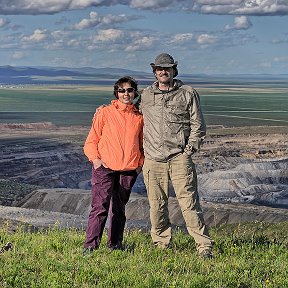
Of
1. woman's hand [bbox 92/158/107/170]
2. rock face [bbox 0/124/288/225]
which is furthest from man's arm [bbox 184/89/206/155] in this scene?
rock face [bbox 0/124/288/225]

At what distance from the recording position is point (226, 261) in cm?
718

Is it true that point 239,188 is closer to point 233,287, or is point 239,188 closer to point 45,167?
point 45,167

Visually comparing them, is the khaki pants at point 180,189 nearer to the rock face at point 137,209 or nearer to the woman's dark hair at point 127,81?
the woman's dark hair at point 127,81

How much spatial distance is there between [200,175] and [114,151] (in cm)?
3681

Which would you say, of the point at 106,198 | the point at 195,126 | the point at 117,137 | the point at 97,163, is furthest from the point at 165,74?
the point at 106,198

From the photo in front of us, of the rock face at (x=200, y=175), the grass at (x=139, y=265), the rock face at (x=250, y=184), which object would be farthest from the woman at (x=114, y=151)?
the rock face at (x=250, y=184)

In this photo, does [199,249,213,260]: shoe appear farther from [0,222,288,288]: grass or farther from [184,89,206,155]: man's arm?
[184,89,206,155]: man's arm

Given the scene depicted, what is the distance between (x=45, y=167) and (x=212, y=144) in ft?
60.8

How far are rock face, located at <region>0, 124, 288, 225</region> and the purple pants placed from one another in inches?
574

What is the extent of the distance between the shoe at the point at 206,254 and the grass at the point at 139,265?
8 cm

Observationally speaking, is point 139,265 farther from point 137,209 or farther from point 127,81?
point 137,209

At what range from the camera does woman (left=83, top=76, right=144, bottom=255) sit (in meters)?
7.29

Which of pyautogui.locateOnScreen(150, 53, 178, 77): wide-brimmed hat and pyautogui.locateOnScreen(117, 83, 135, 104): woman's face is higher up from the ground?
pyautogui.locateOnScreen(150, 53, 178, 77): wide-brimmed hat

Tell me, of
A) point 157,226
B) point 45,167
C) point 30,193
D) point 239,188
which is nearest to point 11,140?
point 45,167
